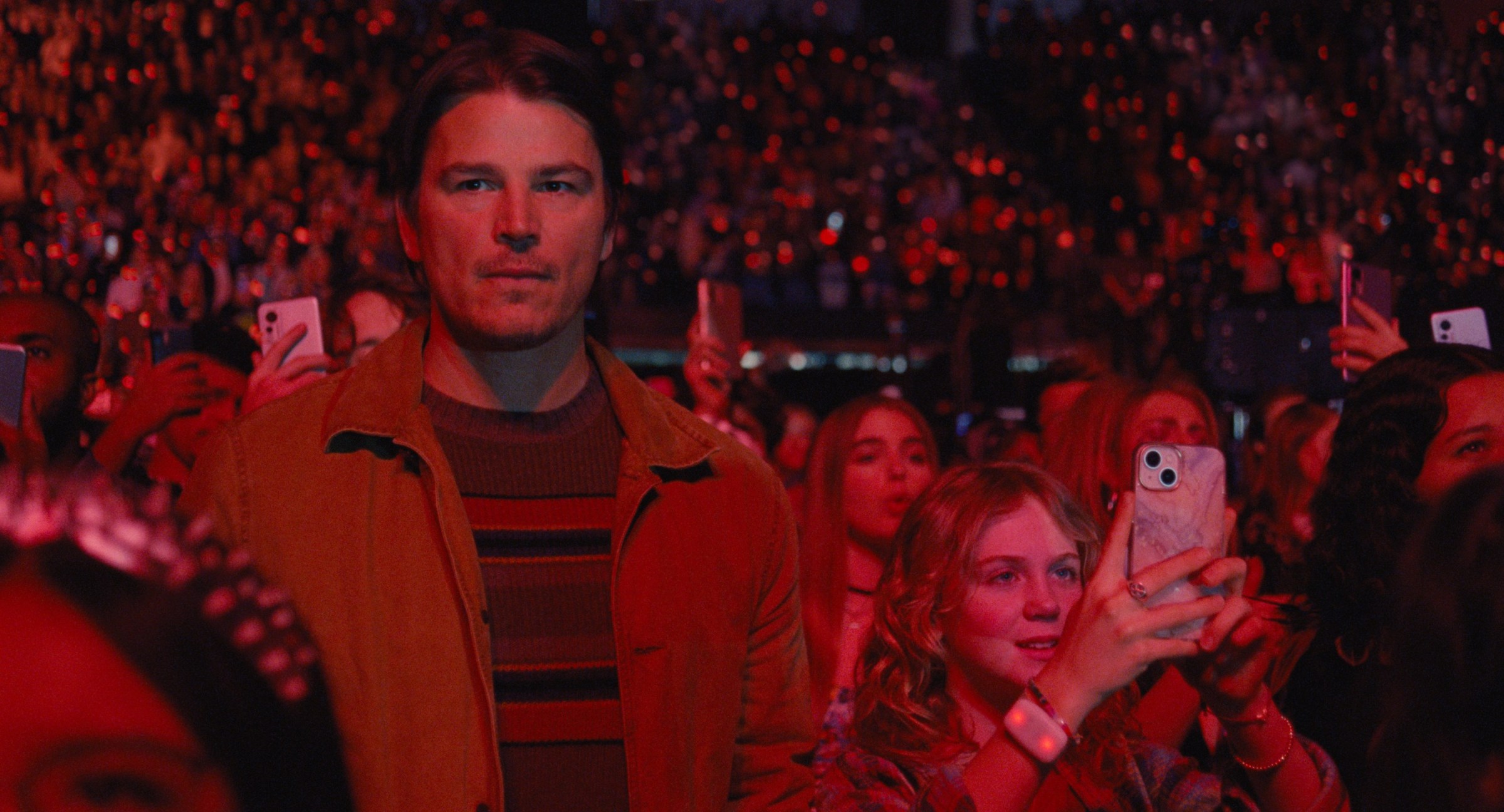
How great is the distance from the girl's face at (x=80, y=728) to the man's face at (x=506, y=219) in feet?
3.25

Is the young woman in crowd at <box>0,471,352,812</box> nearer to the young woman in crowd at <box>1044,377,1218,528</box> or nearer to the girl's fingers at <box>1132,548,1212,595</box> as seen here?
the girl's fingers at <box>1132,548,1212,595</box>

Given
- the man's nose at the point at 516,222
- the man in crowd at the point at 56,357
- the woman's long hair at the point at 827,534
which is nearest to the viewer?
the man's nose at the point at 516,222

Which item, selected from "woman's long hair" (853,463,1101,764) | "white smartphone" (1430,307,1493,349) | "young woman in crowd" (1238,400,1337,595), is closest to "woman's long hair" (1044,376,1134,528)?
"young woman in crowd" (1238,400,1337,595)

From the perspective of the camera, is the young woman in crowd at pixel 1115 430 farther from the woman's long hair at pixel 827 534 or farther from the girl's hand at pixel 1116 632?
the girl's hand at pixel 1116 632

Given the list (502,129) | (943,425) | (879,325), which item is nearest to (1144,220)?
(879,325)

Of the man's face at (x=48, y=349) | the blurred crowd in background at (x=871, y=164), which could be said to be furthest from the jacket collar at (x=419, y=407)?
the blurred crowd in background at (x=871, y=164)

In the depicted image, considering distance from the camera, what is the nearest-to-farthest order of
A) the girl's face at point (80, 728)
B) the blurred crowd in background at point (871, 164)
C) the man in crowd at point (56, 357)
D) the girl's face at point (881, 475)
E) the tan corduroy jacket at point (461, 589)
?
the girl's face at point (80, 728)
the tan corduroy jacket at point (461, 589)
the man in crowd at point (56, 357)
the girl's face at point (881, 475)
the blurred crowd in background at point (871, 164)

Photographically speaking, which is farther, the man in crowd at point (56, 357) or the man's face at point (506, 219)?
the man in crowd at point (56, 357)

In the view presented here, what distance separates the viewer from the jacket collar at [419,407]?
1517 millimetres

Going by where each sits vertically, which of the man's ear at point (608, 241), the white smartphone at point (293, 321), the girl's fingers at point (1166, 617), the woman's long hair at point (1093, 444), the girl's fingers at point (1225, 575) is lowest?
the woman's long hair at point (1093, 444)

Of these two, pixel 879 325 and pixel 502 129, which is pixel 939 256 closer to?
pixel 879 325

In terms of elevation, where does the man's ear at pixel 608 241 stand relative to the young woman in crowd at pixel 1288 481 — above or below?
above

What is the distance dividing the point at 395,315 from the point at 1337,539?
1.90 metres

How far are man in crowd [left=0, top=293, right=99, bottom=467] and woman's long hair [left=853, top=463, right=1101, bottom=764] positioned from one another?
67.5 inches
